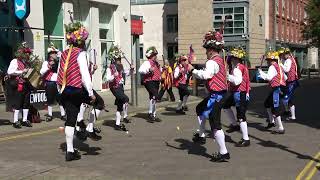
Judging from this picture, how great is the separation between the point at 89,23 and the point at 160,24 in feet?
121

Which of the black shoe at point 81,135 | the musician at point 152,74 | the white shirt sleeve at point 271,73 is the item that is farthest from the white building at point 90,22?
the white shirt sleeve at point 271,73

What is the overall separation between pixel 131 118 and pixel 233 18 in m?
40.4

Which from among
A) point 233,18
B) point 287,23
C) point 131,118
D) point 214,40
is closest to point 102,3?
point 131,118

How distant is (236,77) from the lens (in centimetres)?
1086

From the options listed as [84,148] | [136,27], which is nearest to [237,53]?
[84,148]

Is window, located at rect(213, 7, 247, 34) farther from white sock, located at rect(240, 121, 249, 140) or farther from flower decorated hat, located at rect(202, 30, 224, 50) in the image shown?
flower decorated hat, located at rect(202, 30, 224, 50)

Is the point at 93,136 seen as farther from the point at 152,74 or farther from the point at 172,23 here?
the point at 172,23

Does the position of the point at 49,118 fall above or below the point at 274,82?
below

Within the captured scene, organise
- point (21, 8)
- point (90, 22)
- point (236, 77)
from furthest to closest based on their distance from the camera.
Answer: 1. point (90, 22)
2. point (21, 8)
3. point (236, 77)

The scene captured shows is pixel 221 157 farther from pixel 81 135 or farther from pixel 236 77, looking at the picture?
pixel 81 135

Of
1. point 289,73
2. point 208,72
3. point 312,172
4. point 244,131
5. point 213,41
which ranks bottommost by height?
point 312,172

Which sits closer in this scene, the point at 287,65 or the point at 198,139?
the point at 198,139

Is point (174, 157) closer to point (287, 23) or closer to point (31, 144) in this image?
point (31, 144)

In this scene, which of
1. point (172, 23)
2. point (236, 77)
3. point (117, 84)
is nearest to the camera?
point (236, 77)
